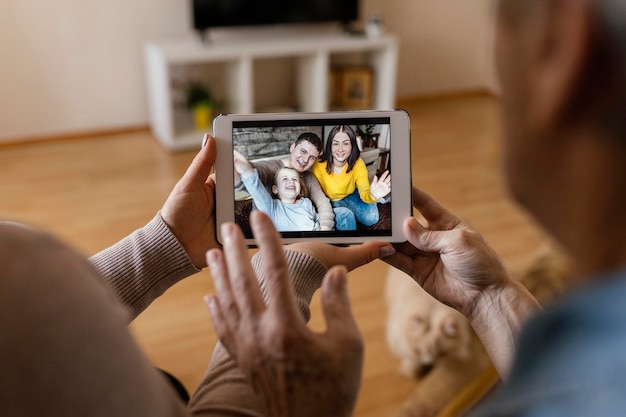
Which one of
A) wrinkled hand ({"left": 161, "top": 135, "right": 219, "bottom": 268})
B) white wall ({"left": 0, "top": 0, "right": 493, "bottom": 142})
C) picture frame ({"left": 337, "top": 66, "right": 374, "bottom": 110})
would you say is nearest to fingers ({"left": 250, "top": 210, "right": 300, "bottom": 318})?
wrinkled hand ({"left": 161, "top": 135, "right": 219, "bottom": 268})

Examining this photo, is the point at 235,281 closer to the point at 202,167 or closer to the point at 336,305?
the point at 336,305

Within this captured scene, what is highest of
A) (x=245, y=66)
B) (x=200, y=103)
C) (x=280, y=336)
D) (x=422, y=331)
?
(x=280, y=336)

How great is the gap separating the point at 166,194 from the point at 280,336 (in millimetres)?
2141

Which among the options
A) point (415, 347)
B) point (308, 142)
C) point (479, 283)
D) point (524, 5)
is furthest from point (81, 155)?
point (524, 5)

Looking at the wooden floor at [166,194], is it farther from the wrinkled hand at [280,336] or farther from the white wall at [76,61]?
the wrinkled hand at [280,336]

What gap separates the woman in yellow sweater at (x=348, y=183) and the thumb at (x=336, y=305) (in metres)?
0.35

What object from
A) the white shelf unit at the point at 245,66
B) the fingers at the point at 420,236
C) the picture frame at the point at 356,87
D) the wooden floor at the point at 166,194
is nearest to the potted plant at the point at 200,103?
the white shelf unit at the point at 245,66

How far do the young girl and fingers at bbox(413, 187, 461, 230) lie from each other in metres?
0.17

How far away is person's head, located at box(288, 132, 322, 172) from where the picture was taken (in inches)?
37.4

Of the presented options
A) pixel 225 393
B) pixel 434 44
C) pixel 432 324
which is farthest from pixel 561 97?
pixel 434 44

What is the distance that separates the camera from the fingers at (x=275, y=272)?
57 cm

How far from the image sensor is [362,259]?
3.00 ft

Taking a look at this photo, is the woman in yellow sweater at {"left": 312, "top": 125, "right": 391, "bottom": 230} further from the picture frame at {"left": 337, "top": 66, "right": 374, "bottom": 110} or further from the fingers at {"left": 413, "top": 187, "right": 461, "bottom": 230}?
the picture frame at {"left": 337, "top": 66, "right": 374, "bottom": 110}

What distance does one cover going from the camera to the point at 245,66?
3178 mm
